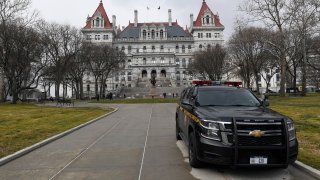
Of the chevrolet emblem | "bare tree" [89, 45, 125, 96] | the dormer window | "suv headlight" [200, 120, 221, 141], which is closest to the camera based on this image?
the chevrolet emblem

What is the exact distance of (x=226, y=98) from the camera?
947 cm

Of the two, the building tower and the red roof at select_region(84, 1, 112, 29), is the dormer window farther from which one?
the building tower

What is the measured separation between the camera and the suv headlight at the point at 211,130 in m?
7.43

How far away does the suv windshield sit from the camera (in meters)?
9.28

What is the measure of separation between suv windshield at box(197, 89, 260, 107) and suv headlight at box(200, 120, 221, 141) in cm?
170

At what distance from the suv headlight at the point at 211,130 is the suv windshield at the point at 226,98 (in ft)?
5.58

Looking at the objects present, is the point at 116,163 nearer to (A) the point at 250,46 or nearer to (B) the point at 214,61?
(A) the point at 250,46

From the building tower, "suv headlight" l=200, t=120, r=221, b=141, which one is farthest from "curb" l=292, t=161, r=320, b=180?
the building tower

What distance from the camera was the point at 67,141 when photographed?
13320 mm

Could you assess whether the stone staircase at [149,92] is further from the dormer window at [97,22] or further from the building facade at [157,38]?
the dormer window at [97,22]

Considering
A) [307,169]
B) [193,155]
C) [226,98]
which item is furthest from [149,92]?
[307,169]

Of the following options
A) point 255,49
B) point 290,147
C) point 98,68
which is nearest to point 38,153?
point 290,147

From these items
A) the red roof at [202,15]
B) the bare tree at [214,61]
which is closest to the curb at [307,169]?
the bare tree at [214,61]

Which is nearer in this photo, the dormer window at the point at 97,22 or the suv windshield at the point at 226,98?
the suv windshield at the point at 226,98
